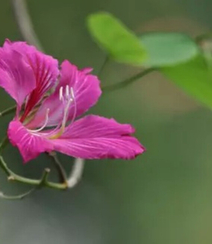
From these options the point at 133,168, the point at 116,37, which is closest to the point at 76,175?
the point at 116,37

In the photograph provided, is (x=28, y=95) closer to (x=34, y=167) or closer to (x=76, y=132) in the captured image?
(x=76, y=132)

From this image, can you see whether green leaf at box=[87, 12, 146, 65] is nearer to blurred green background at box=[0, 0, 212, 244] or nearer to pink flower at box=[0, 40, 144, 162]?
pink flower at box=[0, 40, 144, 162]

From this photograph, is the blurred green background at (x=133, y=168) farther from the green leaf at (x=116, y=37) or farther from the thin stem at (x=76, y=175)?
the green leaf at (x=116, y=37)

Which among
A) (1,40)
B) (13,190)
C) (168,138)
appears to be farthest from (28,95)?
(168,138)

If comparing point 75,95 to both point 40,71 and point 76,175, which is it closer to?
point 40,71

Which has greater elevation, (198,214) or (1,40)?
(1,40)

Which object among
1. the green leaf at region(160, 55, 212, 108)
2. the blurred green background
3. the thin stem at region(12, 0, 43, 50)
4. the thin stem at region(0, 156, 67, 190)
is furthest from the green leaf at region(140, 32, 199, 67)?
the blurred green background
